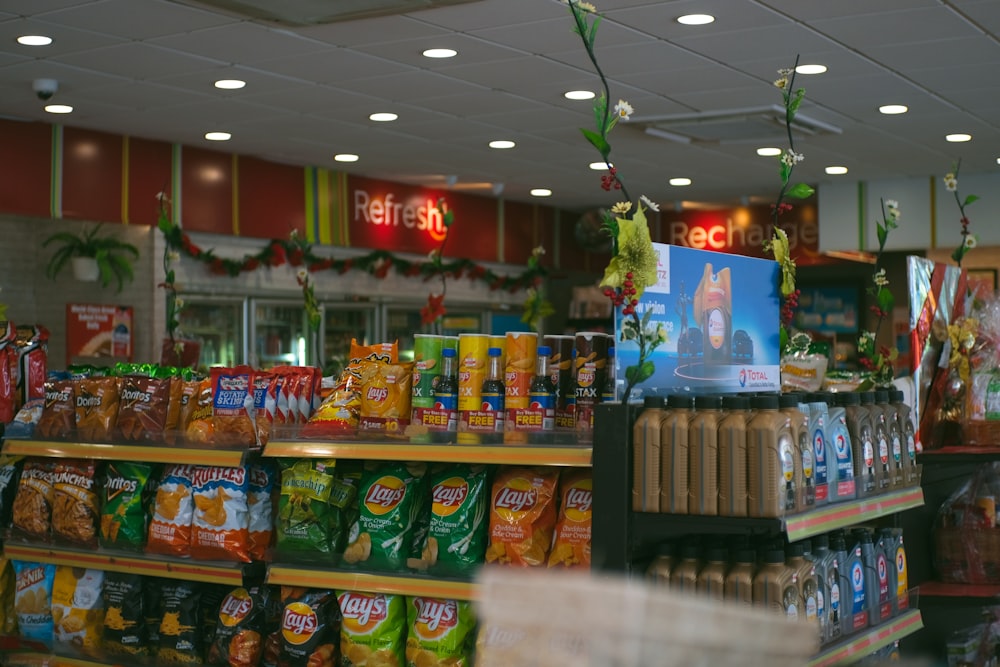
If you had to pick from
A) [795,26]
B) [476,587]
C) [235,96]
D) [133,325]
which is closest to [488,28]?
[795,26]

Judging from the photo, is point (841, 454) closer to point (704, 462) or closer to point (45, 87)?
point (704, 462)

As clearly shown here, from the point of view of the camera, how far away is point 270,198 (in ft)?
31.4

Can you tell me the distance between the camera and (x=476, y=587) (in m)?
3.32

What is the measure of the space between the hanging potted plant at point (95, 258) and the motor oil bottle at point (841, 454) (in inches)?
251

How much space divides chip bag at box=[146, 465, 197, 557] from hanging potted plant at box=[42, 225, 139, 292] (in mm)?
4631

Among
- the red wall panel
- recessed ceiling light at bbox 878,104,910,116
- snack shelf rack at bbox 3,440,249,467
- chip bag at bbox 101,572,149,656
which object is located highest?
recessed ceiling light at bbox 878,104,910,116

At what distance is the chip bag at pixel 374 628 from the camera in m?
3.56

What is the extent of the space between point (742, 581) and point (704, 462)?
34 cm

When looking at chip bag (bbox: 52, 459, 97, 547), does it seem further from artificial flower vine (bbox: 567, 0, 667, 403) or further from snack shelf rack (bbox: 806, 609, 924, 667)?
snack shelf rack (bbox: 806, 609, 924, 667)

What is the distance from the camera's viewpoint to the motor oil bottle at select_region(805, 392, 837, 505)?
3.00m

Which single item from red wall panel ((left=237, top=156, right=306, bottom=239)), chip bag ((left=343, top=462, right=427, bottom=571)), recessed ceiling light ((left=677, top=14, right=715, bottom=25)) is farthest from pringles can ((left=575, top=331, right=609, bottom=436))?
red wall panel ((left=237, top=156, right=306, bottom=239))

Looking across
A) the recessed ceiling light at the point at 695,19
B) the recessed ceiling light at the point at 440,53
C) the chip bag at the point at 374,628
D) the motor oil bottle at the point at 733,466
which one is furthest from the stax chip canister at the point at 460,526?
the recessed ceiling light at the point at 440,53

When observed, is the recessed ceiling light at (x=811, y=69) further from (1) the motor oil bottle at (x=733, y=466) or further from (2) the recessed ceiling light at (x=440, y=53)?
(1) the motor oil bottle at (x=733, y=466)

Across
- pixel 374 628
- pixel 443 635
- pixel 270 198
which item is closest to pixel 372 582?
pixel 374 628
